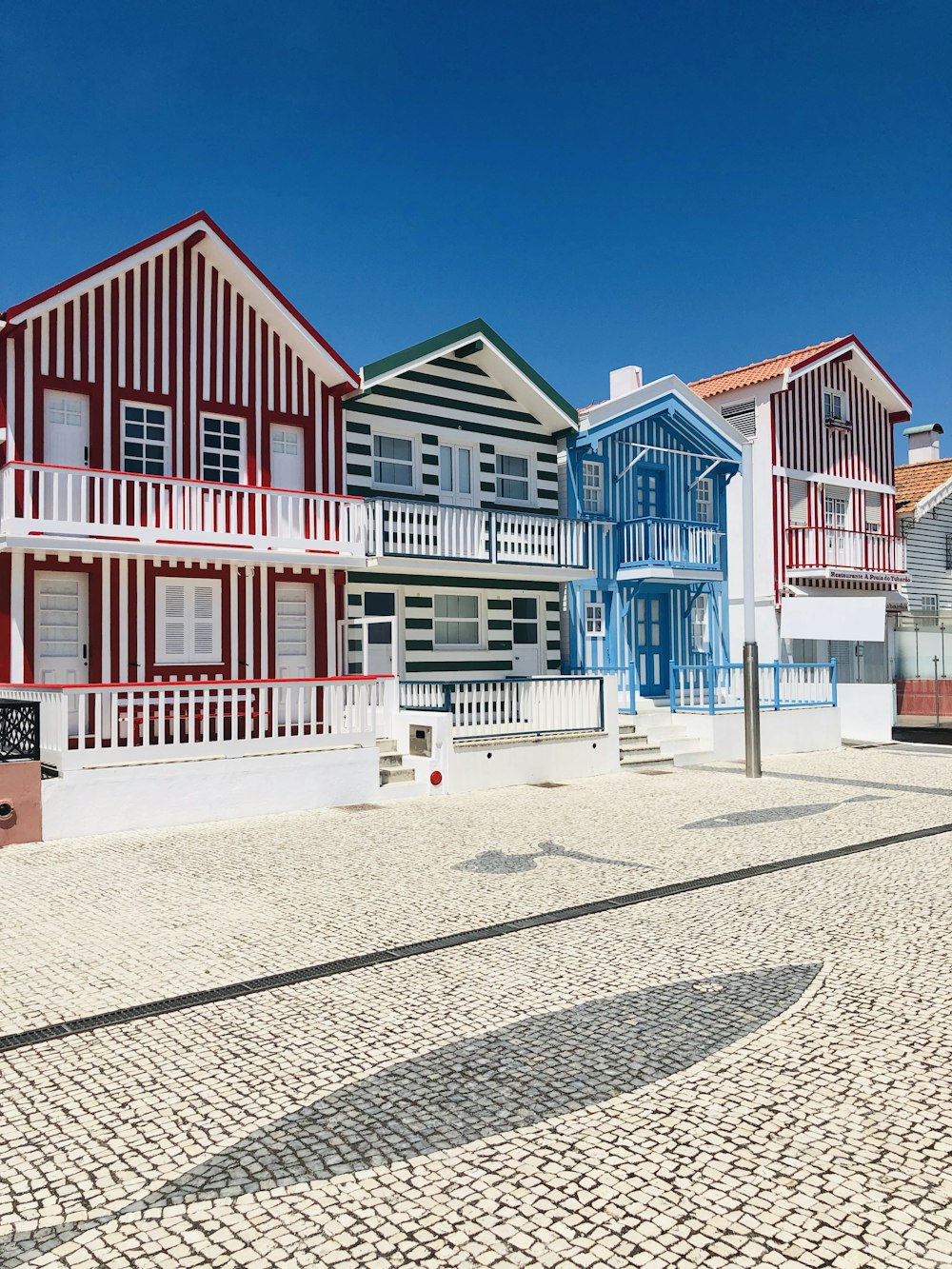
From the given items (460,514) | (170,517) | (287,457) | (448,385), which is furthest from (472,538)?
(170,517)

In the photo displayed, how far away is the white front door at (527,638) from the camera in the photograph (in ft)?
67.6

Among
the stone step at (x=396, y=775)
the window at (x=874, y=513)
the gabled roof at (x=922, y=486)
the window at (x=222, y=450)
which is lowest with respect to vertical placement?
the stone step at (x=396, y=775)

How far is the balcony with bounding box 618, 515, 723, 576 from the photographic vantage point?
21312 millimetres

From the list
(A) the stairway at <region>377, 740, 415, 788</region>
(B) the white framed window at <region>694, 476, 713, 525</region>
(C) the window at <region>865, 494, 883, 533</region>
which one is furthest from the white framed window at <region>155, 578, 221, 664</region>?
(C) the window at <region>865, 494, 883, 533</region>

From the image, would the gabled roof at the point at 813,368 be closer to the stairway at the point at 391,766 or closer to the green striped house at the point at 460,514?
the green striped house at the point at 460,514

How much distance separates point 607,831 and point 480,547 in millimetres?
7974

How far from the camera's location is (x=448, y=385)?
→ 65.3ft

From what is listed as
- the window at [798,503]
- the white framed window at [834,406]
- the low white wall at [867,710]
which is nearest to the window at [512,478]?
the low white wall at [867,710]

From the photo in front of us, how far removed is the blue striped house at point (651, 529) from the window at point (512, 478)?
3.18 feet

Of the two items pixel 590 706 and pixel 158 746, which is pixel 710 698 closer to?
pixel 590 706

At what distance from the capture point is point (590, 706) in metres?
17.3

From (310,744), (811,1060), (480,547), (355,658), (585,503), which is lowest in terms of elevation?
(811,1060)

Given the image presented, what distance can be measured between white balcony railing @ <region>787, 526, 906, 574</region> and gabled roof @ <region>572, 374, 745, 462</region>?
4.29 meters

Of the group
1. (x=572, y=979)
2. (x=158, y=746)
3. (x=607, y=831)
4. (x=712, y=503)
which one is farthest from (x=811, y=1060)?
(x=712, y=503)
